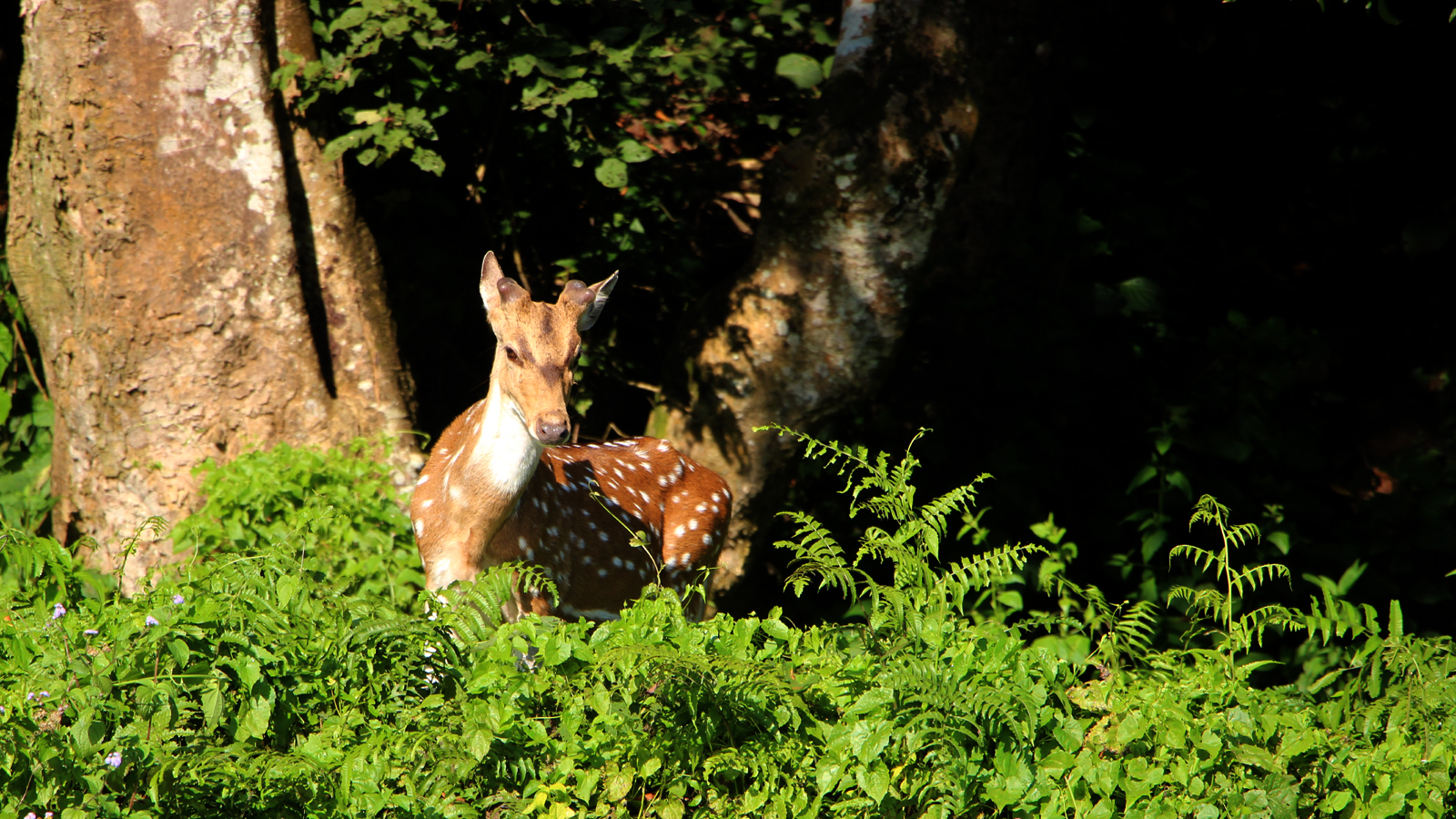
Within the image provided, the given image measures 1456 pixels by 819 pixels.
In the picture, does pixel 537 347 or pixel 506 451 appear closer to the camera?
pixel 537 347

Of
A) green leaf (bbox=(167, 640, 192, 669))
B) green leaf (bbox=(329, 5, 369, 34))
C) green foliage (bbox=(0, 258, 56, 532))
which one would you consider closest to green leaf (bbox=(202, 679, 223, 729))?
green leaf (bbox=(167, 640, 192, 669))

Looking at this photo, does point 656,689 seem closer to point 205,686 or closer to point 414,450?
point 205,686

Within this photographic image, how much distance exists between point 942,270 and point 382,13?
3.60 meters

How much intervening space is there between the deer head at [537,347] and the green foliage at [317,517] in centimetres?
123

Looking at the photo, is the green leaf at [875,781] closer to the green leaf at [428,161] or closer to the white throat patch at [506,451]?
the white throat patch at [506,451]

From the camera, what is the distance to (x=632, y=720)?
315 cm

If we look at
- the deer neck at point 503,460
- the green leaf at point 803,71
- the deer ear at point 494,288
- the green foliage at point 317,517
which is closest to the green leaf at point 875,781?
the deer neck at point 503,460

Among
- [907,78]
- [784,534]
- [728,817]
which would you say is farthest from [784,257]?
[728,817]

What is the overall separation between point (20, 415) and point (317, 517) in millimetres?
2918

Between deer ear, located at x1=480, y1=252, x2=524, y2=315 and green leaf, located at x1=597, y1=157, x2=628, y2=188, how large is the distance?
1.26 meters

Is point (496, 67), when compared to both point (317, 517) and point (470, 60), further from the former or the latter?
point (317, 517)

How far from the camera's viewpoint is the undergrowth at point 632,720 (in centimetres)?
294

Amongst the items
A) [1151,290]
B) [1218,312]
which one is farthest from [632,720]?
[1218,312]

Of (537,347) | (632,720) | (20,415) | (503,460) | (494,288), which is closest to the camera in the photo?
(632,720)
